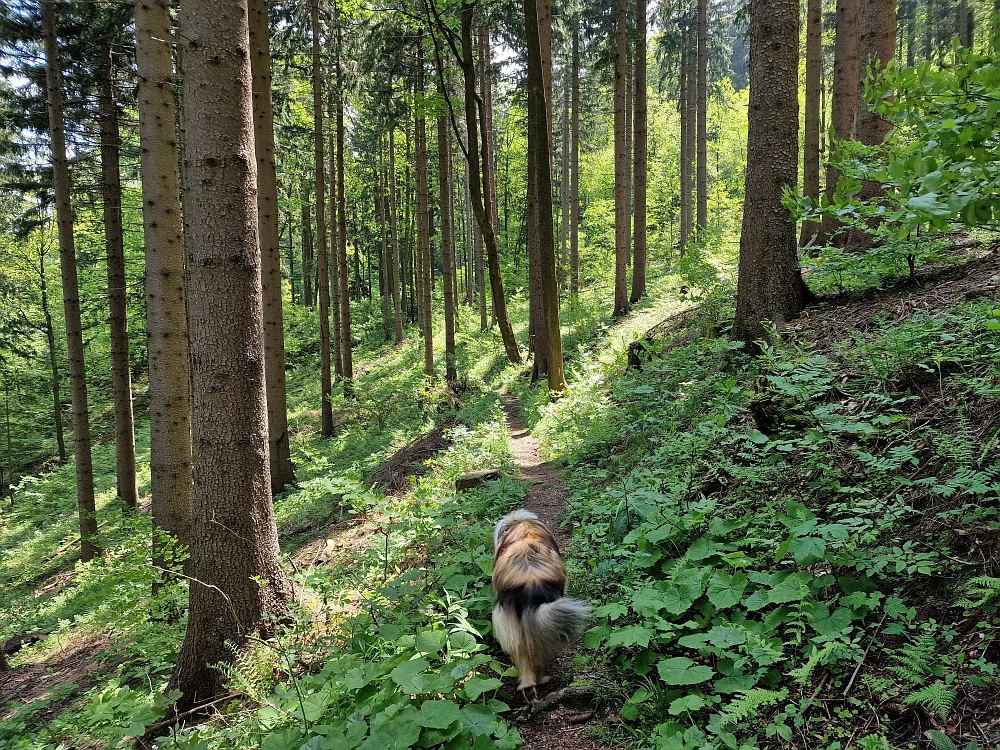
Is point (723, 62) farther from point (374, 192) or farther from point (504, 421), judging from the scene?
point (504, 421)

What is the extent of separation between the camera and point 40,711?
5.60 meters

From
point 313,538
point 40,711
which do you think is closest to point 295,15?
point 313,538

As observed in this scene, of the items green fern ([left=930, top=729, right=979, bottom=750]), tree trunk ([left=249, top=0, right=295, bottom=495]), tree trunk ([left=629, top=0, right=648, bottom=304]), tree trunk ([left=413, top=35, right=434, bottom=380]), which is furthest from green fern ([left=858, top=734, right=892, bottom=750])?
tree trunk ([left=629, top=0, right=648, bottom=304])

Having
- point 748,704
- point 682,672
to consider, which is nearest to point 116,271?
point 682,672

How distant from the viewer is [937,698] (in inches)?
84.4

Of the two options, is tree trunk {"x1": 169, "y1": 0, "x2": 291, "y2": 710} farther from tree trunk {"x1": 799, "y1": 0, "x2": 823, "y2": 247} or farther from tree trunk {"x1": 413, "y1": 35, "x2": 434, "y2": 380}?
tree trunk {"x1": 799, "y1": 0, "x2": 823, "y2": 247}

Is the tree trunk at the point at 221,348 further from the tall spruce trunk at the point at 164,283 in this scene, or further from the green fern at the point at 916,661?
the green fern at the point at 916,661

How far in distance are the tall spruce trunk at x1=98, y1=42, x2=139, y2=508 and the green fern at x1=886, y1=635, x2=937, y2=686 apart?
13211mm

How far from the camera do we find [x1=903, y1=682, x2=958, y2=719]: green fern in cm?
212

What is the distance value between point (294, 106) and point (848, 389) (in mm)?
19979

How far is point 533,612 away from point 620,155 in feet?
48.4

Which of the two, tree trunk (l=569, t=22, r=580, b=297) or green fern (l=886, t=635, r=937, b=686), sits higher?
tree trunk (l=569, t=22, r=580, b=297)

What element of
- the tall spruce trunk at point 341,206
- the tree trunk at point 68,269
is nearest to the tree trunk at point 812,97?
the tall spruce trunk at point 341,206

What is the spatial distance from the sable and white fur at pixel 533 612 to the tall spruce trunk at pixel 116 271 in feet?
36.6
